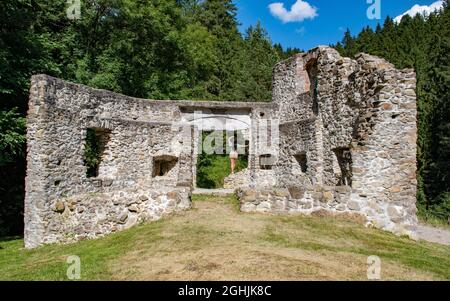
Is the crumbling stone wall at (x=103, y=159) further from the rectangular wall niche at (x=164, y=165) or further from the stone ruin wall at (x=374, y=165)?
the stone ruin wall at (x=374, y=165)

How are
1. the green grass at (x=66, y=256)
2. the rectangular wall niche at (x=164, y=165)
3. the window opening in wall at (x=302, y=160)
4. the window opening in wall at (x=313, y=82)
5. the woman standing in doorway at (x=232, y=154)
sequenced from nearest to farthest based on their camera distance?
the green grass at (x=66, y=256) → the window opening in wall at (x=313, y=82) → the window opening in wall at (x=302, y=160) → the rectangular wall niche at (x=164, y=165) → the woman standing in doorway at (x=232, y=154)

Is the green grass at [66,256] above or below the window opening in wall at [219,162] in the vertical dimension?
below

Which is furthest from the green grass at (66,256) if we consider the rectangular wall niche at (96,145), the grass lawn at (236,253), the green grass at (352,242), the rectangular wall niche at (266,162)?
the rectangular wall niche at (266,162)

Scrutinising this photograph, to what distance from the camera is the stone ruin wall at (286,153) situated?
30.0ft

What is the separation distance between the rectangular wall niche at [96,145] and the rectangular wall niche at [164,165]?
2893 millimetres

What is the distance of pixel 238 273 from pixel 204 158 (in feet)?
51.3

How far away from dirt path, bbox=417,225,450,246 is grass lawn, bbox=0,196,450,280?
14.4ft

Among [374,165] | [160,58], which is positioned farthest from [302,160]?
[160,58]

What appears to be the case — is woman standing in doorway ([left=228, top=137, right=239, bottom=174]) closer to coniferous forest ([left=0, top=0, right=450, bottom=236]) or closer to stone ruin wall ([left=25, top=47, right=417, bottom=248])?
stone ruin wall ([left=25, top=47, right=417, bottom=248])

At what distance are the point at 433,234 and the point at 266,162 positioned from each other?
7.07m

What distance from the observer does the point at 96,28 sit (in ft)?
62.3

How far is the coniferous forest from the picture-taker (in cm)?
1278

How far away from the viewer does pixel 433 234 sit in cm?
1294

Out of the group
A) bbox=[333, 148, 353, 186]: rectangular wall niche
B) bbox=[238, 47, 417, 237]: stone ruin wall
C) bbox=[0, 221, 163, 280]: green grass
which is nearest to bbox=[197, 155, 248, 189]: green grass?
bbox=[333, 148, 353, 186]: rectangular wall niche
